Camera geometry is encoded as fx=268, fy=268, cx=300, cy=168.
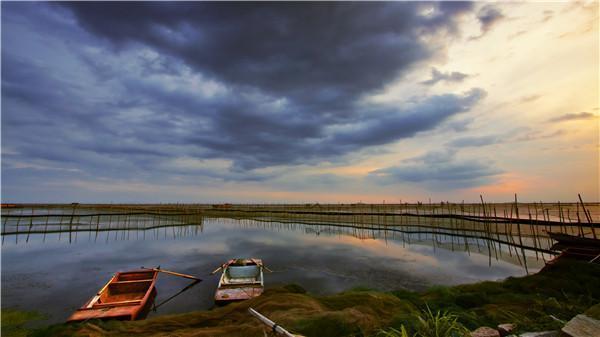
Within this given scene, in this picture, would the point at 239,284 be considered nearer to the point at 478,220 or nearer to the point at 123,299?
the point at 123,299

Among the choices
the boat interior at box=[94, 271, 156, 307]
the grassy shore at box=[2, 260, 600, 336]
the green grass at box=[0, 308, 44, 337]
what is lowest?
the green grass at box=[0, 308, 44, 337]

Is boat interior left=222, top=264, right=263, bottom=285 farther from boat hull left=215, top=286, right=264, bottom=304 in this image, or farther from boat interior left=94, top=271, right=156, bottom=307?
boat interior left=94, top=271, right=156, bottom=307

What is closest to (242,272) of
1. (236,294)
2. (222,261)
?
(236,294)

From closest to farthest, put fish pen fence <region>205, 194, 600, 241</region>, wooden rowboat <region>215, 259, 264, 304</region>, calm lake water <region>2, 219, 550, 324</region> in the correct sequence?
wooden rowboat <region>215, 259, 264, 304</region>
calm lake water <region>2, 219, 550, 324</region>
fish pen fence <region>205, 194, 600, 241</region>

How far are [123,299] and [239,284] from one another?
428 centimetres

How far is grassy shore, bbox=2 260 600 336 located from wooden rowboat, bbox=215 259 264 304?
1839mm

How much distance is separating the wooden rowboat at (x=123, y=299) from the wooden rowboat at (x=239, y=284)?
2432 mm

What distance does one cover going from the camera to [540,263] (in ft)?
50.6

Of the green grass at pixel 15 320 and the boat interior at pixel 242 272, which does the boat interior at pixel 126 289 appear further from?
the boat interior at pixel 242 272

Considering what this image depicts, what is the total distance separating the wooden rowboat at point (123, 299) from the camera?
Result: 24.2ft

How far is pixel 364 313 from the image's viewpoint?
5.74m

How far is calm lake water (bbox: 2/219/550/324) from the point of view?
1115cm

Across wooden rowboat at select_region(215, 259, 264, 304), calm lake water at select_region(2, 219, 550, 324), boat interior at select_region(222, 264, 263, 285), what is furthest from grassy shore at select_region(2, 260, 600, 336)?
boat interior at select_region(222, 264, 263, 285)

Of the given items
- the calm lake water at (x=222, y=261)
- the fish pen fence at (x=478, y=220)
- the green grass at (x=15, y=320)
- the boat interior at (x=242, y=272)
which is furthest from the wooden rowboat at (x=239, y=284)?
the fish pen fence at (x=478, y=220)
